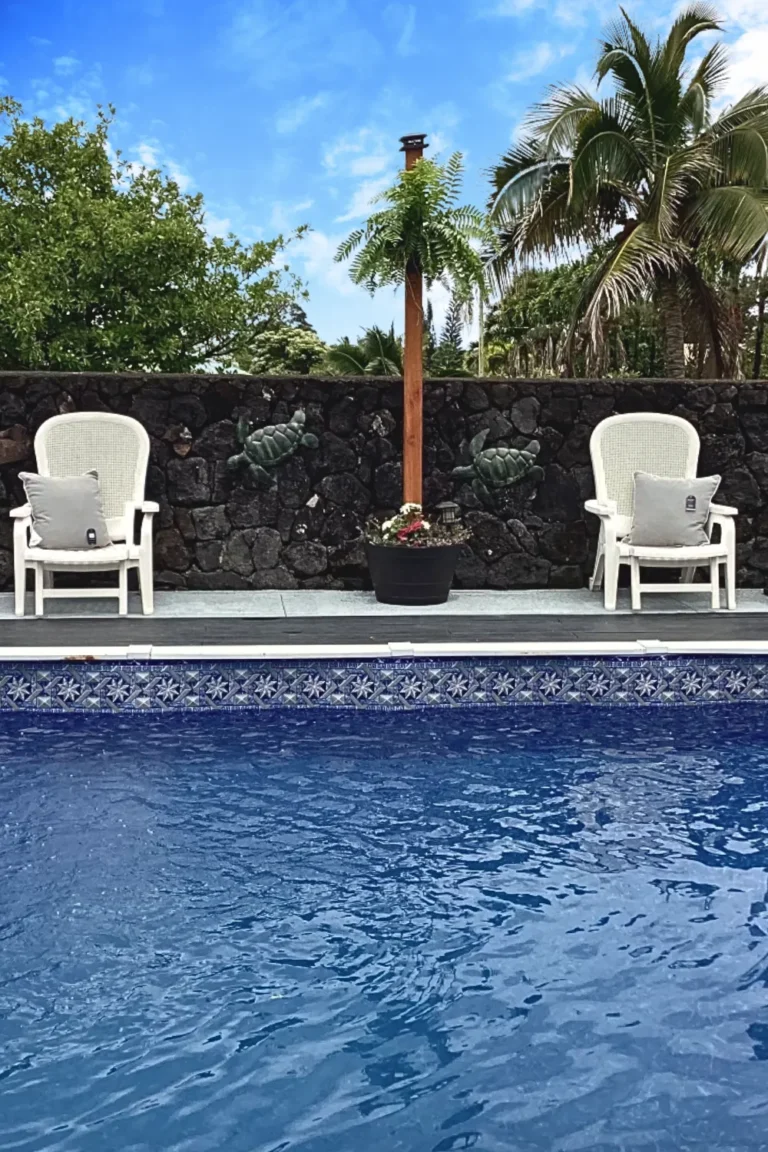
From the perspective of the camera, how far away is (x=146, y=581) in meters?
6.64

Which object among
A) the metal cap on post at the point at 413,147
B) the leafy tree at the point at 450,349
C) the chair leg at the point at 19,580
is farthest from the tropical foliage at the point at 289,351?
the chair leg at the point at 19,580

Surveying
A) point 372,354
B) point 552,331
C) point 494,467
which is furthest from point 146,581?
point 552,331

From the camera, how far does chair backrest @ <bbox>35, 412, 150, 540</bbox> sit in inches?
281

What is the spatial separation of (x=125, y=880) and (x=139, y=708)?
171cm

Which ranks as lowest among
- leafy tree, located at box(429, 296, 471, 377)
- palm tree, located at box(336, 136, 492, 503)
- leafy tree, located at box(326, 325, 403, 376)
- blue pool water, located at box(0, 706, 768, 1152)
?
blue pool water, located at box(0, 706, 768, 1152)

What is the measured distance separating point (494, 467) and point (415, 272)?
125 cm

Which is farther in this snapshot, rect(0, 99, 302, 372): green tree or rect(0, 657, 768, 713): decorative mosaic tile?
rect(0, 99, 302, 372): green tree

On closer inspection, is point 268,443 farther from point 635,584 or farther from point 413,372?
point 635,584

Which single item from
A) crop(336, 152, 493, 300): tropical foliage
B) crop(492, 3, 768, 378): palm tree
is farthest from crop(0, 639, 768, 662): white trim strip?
crop(492, 3, 768, 378): palm tree

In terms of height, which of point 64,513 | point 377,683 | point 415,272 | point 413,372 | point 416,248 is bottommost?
point 377,683

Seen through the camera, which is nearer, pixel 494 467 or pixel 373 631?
pixel 373 631

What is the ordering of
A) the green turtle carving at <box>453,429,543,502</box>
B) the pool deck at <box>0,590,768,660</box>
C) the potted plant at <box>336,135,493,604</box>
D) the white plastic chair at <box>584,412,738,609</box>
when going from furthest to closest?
the green turtle carving at <box>453,429,543,502</box> → the white plastic chair at <box>584,412,738,609</box> → the potted plant at <box>336,135,493,604</box> → the pool deck at <box>0,590,768,660</box>

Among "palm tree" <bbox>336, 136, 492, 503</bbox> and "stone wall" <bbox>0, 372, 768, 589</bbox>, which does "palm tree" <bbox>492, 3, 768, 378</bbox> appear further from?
"palm tree" <bbox>336, 136, 492, 503</bbox>

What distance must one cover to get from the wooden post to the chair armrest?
0.96 m
